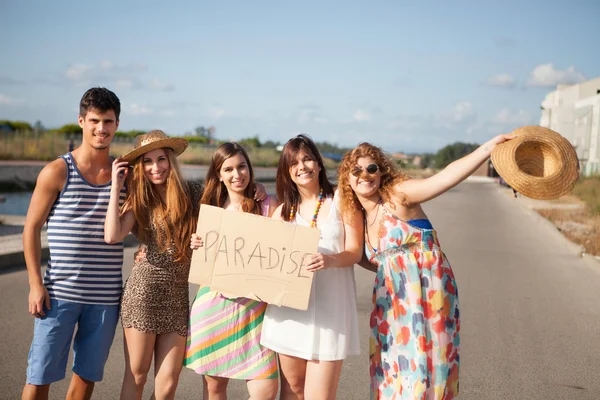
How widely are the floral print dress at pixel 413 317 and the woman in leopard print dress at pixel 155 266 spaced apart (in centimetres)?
116

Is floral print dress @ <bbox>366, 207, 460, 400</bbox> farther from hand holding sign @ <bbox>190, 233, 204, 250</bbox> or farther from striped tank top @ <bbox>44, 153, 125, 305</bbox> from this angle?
striped tank top @ <bbox>44, 153, 125, 305</bbox>

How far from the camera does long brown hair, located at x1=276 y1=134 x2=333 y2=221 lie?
12.8 feet

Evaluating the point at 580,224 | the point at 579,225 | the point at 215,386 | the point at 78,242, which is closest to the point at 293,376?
the point at 215,386

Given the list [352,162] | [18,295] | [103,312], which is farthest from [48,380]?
[18,295]

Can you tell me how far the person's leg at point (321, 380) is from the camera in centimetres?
365

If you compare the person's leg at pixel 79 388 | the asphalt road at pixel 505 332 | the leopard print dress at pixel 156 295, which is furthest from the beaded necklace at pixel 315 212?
the asphalt road at pixel 505 332

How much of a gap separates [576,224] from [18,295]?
15650mm

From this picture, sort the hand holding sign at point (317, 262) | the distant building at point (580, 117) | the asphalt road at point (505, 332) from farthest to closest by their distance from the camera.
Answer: the distant building at point (580, 117) < the asphalt road at point (505, 332) < the hand holding sign at point (317, 262)

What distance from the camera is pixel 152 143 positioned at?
393 cm

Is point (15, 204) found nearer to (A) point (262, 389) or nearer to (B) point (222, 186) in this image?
(B) point (222, 186)

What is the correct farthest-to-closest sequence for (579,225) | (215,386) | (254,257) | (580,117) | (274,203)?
1. (580,117)
2. (579,225)
3. (274,203)
4. (215,386)
5. (254,257)

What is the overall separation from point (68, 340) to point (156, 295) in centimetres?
56

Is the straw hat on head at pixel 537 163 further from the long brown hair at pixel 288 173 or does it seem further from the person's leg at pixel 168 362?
the person's leg at pixel 168 362

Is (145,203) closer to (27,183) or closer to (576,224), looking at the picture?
(576,224)
